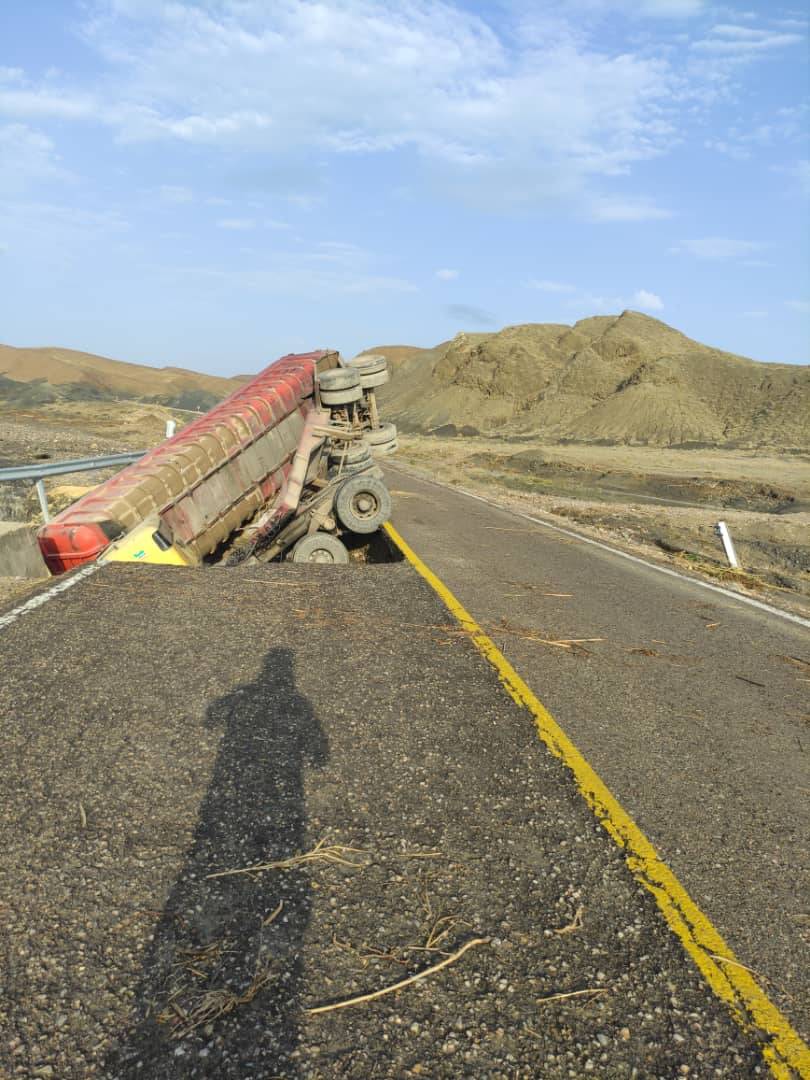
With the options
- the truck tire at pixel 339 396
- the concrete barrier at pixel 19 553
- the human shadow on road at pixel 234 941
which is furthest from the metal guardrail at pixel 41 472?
the human shadow on road at pixel 234 941

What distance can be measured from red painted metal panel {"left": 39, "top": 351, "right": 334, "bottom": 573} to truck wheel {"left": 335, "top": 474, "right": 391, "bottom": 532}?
1025mm

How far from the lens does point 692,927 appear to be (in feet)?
8.75

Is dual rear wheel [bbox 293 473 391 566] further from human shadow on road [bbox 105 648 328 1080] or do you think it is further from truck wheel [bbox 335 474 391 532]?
human shadow on road [bbox 105 648 328 1080]

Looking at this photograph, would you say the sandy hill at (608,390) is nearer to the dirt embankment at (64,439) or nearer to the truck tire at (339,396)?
the dirt embankment at (64,439)

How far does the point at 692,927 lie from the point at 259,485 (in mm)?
7643

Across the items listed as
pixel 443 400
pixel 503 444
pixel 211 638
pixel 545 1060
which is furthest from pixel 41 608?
pixel 443 400

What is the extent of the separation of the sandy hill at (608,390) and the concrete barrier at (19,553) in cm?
4208

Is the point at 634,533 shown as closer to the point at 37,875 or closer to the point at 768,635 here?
the point at 768,635

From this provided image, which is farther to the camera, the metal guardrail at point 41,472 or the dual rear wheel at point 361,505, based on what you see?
the dual rear wheel at point 361,505

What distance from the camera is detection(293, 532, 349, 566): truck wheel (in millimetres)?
8773

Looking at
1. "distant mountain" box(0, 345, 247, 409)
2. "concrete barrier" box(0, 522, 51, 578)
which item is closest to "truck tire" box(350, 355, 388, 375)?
"concrete barrier" box(0, 522, 51, 578)

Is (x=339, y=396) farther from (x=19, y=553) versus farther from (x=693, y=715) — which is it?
(x=693, y=715)

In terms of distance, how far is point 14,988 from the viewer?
2.18 m

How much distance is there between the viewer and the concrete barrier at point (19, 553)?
821 centimetres
